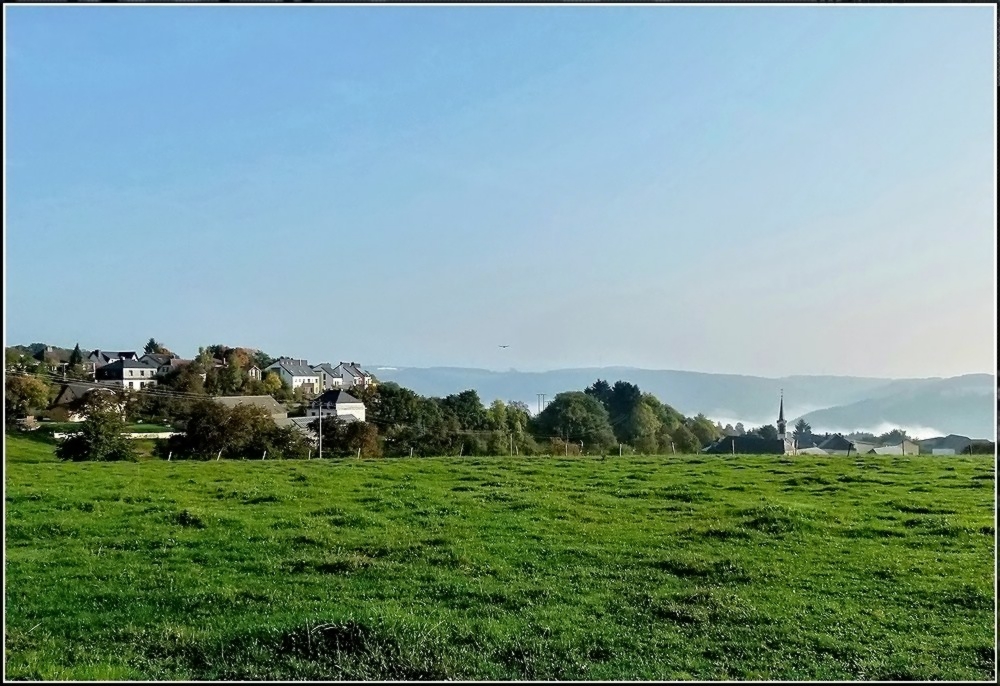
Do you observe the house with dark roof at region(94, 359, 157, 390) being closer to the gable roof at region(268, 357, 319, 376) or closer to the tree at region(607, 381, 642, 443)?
the gable roof at region(268, 357, 319, 376)

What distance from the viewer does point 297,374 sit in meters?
4.09

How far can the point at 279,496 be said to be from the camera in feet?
14.1

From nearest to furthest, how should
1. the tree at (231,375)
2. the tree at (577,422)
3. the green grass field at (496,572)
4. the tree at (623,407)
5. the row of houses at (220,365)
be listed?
the green grass field at (496,572) → the row of houses at (220,365) → the tree at (231,375) → the tree at (623,407) → the tree at (577,422)

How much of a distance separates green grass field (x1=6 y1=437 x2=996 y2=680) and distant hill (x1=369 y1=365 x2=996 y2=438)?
0.62 metres

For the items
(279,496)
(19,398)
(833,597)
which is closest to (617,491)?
(833,597)

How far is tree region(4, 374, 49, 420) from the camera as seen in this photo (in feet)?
9.86

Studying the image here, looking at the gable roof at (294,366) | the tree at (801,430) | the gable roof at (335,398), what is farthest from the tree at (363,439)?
the tree at (801,430)

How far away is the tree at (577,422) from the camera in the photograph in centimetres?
455

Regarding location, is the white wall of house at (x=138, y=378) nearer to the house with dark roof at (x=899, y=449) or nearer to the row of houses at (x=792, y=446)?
the row of houses at (x=792, y=446)

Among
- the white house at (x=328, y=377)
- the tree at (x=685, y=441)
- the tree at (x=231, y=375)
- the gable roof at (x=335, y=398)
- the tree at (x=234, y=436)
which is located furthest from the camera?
the tree at (x=234, y=436)

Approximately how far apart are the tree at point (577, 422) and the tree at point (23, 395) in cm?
283

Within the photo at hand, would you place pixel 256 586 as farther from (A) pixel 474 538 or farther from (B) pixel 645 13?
(B) pixel 645 13

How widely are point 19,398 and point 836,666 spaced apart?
12.1 feet

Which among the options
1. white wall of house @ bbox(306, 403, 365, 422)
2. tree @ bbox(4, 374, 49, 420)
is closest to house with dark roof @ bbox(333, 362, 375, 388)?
white wall of house @ bbox(306, 403, 365, 422)
